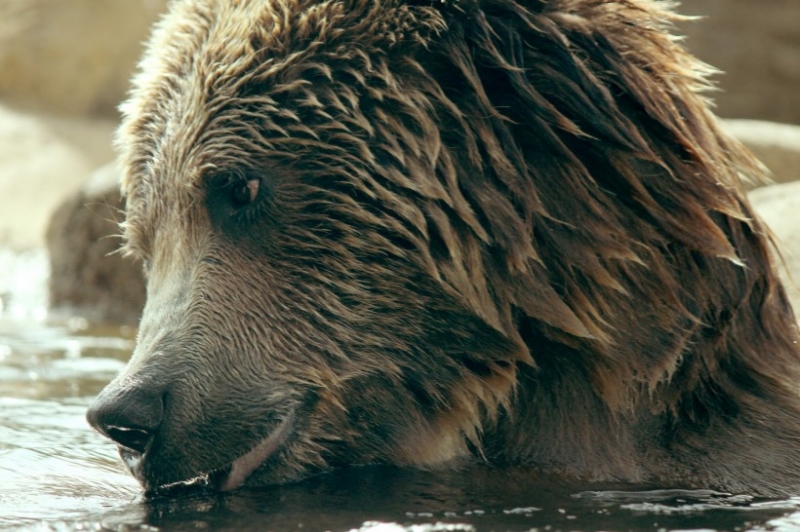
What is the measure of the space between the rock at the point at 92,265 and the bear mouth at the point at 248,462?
5.87 metres

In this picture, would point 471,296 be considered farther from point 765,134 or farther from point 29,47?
point 29,47

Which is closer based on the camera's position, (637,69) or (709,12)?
(637,69)

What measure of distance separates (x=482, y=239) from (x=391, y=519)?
939 mm

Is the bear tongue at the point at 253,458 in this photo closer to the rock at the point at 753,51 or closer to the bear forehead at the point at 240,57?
the bear forehead at the point at 240,57

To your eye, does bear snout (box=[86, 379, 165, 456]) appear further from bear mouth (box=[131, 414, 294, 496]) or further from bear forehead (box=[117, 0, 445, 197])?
bear forehead (box=[117, 0, 445, 197])

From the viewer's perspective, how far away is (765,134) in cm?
750

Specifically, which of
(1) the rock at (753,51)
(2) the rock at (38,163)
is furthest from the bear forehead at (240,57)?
(1) the rock at (753,51)

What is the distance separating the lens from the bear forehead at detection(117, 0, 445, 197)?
377 cm

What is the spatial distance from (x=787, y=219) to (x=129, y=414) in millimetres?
3226

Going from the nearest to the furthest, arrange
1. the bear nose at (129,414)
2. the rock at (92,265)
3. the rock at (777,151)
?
1. the bear nose at (129,414)
2. the rock at (777,151)
3. the rock at (92,265)

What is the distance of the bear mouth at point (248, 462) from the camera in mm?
3609

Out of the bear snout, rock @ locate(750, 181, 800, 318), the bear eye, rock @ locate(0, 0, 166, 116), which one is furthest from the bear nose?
rock @ locate(0, 0, 166, 116)

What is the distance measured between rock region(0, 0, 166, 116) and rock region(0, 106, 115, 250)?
1.50ft

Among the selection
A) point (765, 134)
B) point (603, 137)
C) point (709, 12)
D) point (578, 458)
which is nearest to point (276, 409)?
point (578, 458)
